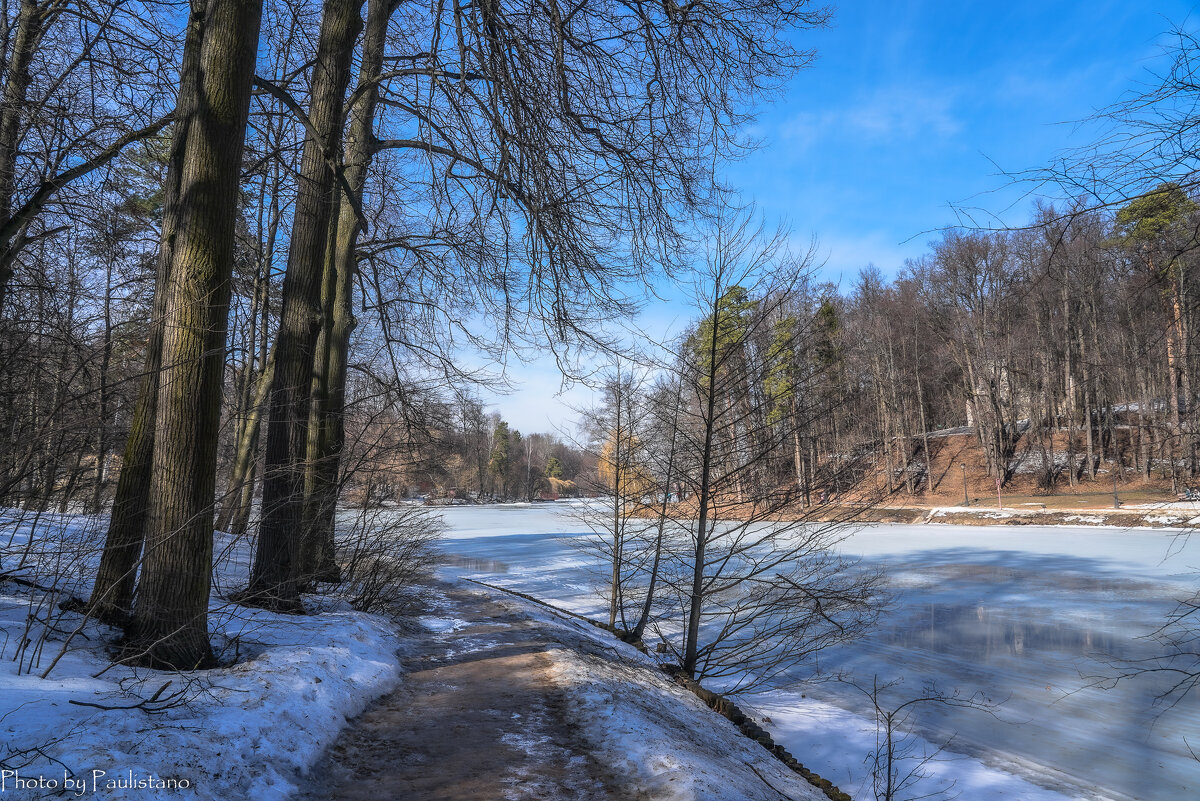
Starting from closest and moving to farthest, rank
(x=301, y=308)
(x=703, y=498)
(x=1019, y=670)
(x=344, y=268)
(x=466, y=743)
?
(x=466, y=743), (x=301, y=308), (x=703, y=498), (x=1019, y=670), (x=344, y=268)

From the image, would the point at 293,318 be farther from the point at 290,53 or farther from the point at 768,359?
the point at 768,359

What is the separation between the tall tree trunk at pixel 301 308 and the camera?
661cm

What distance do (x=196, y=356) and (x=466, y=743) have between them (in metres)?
3.18

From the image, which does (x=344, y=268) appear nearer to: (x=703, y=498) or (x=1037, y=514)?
(x=703, y=498)

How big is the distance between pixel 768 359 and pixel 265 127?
7.09 meters

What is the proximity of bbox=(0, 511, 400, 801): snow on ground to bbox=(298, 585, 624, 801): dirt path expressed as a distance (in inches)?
8.7

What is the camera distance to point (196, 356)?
4.56 metres

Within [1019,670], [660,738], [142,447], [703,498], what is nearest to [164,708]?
[142,447]

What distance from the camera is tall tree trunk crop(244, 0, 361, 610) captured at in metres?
6.61

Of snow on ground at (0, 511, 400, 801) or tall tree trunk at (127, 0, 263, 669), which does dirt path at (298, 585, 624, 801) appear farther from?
tall tree trunk at (127, 0, 263, 669)

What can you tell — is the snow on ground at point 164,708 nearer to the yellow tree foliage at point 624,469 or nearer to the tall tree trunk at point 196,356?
the tall tree trunk at point 196,356

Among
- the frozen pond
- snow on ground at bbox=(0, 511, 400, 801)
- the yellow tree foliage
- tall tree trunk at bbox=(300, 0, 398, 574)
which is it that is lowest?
the frozen pond

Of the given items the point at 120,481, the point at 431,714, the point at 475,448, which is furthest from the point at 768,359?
the point at 475,448

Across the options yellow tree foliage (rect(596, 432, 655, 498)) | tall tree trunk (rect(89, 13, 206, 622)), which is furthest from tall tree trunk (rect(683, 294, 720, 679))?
tall tree trunk (rect(89, 13, 206, 622))
